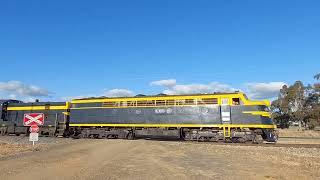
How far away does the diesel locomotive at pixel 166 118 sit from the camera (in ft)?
90.1

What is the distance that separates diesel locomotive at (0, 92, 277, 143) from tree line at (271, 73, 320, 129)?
59.1 metres

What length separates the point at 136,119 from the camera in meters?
32.0

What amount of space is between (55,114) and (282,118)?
67502mm

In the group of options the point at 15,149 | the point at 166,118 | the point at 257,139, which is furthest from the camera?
the point at 166,118

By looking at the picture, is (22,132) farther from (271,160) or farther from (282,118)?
(282,118)

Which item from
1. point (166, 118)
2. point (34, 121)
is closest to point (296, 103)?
point (166, 118)

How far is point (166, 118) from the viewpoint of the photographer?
30.5 metres

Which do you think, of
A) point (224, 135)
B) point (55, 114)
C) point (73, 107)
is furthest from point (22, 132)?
point (224, 135)

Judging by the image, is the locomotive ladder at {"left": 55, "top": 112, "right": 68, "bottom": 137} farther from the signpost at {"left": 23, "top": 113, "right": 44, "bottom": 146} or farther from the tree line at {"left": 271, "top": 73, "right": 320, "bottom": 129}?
the tree line at {"left": 271, "top": 73, "right": 320, "bottom": 129}

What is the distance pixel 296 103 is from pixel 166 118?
67232mm

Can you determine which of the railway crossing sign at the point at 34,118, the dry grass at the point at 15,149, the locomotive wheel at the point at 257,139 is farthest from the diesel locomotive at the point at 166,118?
the dry grass at the point at 15,149

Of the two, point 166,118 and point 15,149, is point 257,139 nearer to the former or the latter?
point 166,118

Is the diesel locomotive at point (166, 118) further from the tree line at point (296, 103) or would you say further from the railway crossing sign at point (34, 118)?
the tree line at point (296, 103)

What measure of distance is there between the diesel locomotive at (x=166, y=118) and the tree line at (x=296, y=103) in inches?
2327
